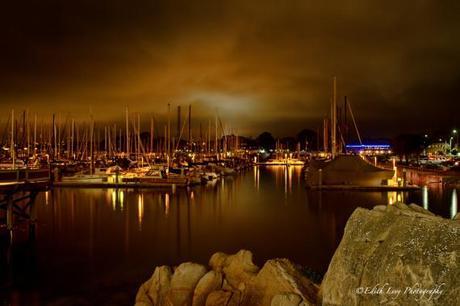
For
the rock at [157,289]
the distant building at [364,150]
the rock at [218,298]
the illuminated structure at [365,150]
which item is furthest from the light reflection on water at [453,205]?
the illuminated structure at [365,150]

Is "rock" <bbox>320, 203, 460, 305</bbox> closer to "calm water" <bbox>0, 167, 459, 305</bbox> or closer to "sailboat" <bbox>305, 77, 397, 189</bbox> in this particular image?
"calm water" <bbox>0, 167, 459, 305</bbox>

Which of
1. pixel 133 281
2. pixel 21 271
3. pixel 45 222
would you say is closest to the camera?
pixel 133 281

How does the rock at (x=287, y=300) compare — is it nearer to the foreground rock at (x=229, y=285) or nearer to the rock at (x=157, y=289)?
the foreground rock at (x=229, y=285)

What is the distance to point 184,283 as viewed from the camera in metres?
12.2

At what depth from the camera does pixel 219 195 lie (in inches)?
1902

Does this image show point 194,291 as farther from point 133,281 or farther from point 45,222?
point 45,222

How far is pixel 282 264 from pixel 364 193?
121ft

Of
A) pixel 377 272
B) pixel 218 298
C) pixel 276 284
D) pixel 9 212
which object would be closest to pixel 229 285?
pixel 218 298

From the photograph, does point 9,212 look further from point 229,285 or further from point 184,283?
point 229,285

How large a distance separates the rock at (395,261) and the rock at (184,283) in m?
4.58

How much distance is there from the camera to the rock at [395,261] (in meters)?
6.75

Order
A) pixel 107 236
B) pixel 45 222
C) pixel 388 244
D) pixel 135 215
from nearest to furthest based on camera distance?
pixel 388 244 < pixel 107 236 < pixel 45 222 < pixel 135 215

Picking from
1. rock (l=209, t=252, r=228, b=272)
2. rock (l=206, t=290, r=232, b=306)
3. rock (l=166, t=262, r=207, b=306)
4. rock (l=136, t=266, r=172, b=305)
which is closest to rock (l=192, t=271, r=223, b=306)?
rock (l=166, t=262, r=207, b=306)

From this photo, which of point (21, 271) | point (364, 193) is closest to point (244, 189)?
point (364, 193)
